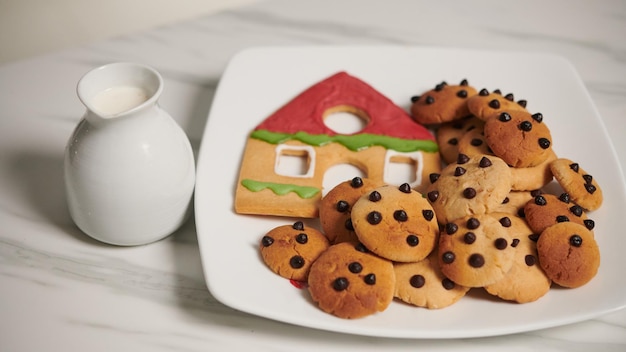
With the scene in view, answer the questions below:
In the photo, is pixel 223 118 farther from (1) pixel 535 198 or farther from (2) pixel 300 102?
(1) pixel 535 198

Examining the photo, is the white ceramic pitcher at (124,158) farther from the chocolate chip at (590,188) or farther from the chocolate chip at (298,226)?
the chocolate chip at (590,188)

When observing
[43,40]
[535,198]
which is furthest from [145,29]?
[535,198]

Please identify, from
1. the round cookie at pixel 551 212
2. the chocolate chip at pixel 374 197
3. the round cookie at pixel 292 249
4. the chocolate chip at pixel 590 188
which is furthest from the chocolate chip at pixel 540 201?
the round cookie at pixel 292 249

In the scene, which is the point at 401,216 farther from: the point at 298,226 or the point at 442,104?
the point at 442,104

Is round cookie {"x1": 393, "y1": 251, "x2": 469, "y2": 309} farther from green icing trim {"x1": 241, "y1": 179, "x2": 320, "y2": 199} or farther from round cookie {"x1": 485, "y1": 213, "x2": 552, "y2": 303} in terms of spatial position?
green icing trim {"x1": 241, "y1": 179, "x2": 320, "y2": 199}

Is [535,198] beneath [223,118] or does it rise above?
above
